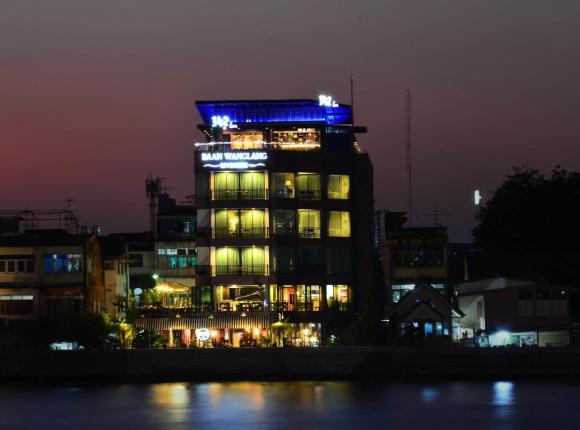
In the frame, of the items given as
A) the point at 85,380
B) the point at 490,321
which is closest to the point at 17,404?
the point at 85,380

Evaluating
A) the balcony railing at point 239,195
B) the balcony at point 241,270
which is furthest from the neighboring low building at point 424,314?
the balcony railing at point 239,195

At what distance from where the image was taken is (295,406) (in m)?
60.9

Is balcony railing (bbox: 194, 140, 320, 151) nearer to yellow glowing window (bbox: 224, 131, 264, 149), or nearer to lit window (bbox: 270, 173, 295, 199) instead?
yellow glowing window (bbox: 224, 131, 264, 149)

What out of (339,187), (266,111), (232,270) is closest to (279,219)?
(232,270)

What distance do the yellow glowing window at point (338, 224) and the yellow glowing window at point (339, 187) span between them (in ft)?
3.93

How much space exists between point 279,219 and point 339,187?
513 cm

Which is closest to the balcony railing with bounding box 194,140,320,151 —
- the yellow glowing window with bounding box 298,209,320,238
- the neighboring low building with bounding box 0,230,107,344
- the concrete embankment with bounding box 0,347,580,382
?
the yellow glowing window with bounding box 298,209,320,238

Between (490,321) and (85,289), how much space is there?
90.7 ft

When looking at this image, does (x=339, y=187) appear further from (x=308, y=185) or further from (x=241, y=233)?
(x=241, y=233)

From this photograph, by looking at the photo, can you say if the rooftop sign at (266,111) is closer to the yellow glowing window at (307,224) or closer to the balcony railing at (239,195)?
the balcony railing at (239,195)

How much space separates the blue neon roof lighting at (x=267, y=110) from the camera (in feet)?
265

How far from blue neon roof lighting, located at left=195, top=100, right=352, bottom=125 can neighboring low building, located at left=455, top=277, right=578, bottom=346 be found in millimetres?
18031

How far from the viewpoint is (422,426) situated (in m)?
56.1

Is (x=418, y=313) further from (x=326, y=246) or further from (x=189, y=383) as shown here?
(x=189, y=383)
